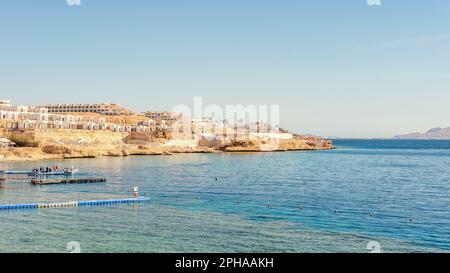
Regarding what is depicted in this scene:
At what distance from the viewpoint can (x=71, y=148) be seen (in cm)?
10556

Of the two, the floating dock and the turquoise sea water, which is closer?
the turquoise sea water

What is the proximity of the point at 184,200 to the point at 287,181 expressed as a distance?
2318 cm

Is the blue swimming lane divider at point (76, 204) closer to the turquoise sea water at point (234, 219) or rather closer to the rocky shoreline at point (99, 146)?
the turquoise sea water at point (234, 219)

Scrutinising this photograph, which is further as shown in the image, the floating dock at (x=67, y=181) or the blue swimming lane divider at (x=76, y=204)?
the floating dock at (x=67, y=181)

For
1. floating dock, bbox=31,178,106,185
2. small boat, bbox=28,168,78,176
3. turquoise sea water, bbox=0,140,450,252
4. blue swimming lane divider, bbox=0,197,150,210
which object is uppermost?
small boat, bbox=28,168,78,176

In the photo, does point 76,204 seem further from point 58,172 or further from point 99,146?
point 99,146

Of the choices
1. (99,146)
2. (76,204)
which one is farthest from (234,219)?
(99,146)

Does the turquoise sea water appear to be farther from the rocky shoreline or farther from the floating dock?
the rocky shoreline

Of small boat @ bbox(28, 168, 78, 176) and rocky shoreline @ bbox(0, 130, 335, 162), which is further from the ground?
rocky shoreline @ bbox(0, 130, 335, 162)

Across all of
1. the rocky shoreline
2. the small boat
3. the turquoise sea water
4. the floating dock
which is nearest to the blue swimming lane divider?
the turquoise sea water

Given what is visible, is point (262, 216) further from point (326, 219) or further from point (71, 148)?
point (71, 148)

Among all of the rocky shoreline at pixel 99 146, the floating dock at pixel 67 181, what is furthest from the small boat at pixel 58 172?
the rocky shoreline at pixel 99 146
